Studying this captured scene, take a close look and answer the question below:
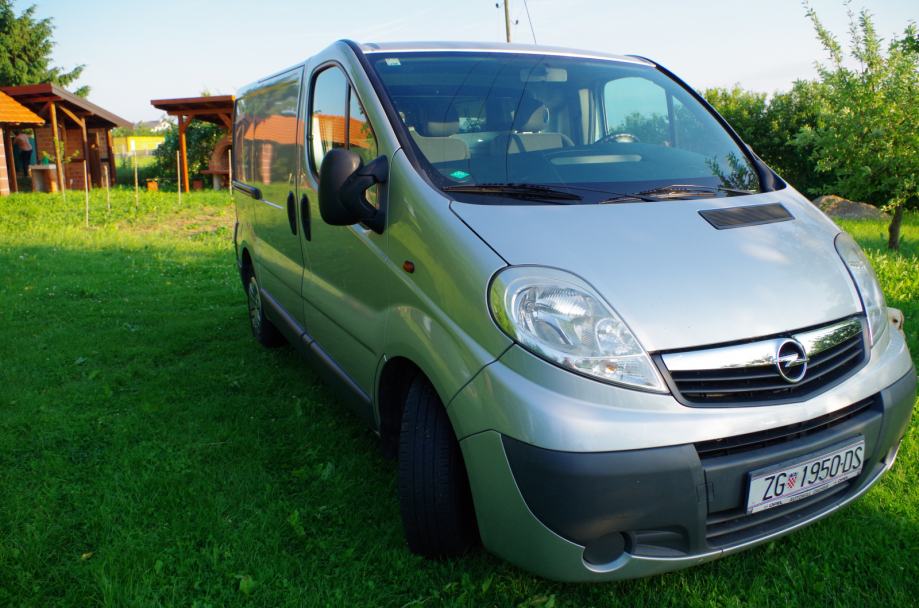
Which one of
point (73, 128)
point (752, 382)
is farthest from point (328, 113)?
point (73, 128)

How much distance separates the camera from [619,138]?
3.19 m

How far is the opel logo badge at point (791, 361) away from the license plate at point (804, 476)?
242 mm

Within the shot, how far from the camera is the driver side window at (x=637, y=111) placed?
3.26 m

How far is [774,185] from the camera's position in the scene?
3.11 meters

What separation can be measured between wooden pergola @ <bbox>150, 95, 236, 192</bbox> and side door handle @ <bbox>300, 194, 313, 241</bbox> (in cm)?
1862

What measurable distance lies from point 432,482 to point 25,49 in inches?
1666

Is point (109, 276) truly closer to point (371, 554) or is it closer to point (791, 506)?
point (371, 554)

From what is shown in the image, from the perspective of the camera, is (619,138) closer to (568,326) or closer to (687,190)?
(687,190)

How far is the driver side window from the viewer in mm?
3264

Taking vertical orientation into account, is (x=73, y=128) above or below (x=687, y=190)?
above

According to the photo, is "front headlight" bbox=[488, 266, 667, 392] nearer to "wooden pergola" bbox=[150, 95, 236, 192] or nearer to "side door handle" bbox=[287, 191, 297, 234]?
"side door handle" bbox=[287, 191, 297, 234]

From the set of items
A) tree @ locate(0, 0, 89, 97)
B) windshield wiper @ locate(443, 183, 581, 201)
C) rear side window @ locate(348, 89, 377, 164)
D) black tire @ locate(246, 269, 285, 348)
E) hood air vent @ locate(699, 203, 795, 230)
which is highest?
tree @ locate(0, 0, 89, 97)

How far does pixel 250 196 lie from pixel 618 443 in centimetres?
383

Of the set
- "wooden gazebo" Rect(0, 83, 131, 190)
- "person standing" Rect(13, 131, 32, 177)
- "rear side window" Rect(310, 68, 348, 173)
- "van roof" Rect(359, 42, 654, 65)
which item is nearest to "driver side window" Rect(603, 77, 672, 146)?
"van roof" Rect(359, 42, 654, 65)
